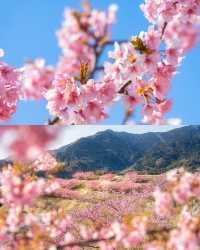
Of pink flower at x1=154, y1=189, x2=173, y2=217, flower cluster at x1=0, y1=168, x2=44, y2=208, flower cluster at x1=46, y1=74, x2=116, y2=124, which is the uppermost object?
flower cluster at x1=46, y1=74, x2=116, y2=124

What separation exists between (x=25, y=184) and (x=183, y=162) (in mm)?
538

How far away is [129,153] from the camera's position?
2465 millimetres

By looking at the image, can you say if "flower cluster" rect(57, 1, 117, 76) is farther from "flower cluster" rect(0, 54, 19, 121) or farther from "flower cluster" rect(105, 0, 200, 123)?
"flower cluster" rect(0, 54, 19, 121)

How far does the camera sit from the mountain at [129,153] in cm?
243

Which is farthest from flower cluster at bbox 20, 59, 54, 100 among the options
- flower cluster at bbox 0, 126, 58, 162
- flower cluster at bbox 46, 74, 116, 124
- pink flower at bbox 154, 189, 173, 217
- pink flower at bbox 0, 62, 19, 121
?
pink flower at bbox 154, 189, 173, 217

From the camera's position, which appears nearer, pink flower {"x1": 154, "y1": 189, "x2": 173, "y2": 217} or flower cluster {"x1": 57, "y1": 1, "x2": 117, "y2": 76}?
flower cluster {"x1": 57, "y1": 1, "x2": 117, "y2": 76}

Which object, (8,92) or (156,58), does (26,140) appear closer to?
(156,58)

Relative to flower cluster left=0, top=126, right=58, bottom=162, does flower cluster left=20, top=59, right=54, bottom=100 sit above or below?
above

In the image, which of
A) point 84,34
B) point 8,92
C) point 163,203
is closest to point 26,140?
point 84,34

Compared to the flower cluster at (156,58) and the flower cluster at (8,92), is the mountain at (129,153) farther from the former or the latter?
the flower cluster at (8,92)

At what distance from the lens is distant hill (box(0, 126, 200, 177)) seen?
7.97 ft

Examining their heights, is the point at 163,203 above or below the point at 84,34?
below

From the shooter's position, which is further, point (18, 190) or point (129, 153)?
point (129, 153)

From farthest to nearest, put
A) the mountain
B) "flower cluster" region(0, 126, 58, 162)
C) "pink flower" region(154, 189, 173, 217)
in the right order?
the mountain, "pink flower" region(154, 189, 173, 217), "flower cluster" region(0, 126, 58, 162)
